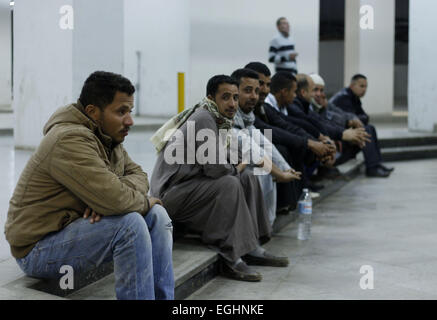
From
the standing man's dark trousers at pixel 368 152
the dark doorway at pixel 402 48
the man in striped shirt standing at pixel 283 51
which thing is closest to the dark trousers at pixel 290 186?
the standing man's dark trousers at pixel 368 152

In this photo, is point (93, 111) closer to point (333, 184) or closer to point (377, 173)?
point (333, 184)

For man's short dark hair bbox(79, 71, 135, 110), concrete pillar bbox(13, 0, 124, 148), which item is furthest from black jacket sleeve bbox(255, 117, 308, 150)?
man's short dark hair bbox(79, 71, 135, 110)

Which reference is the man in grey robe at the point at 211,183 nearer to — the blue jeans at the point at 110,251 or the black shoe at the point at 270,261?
the black shoe at the point at 270,261

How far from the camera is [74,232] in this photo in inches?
101

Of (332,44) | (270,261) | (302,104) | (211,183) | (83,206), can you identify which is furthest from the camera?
(332,44)

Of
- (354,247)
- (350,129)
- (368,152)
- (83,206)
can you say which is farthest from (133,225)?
(368,152)

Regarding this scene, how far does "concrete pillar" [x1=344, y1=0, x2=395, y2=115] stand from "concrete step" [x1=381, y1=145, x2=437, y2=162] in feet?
15.7

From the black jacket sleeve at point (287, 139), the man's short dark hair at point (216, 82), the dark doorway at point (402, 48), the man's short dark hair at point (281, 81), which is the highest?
the dark doorway at point (402, 48)

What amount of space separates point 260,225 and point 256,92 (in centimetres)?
101

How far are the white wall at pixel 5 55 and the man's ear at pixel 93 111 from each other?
12.3 meters

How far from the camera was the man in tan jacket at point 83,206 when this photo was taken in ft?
8.24

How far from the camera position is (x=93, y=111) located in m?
2.70

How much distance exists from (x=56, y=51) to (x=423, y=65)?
651cm
